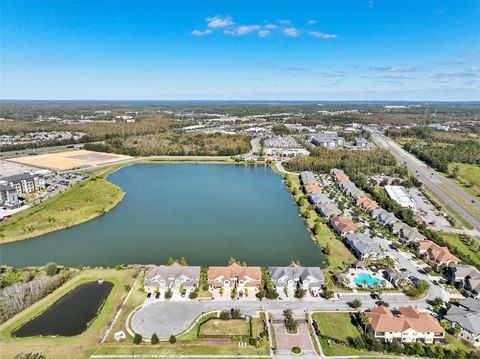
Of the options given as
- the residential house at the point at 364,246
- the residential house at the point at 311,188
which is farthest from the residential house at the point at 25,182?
the residential house at the point at 364,246

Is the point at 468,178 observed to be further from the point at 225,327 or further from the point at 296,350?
the point at 225,327

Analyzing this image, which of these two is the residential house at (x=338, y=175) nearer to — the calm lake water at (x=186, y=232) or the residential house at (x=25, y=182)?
the calm lake water at (x=186, y=232)

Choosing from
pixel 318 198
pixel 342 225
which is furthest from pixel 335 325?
pixel 318 198

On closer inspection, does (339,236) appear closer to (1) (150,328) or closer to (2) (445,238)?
(2) (445,238)

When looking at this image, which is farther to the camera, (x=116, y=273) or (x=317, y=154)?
(x=317, y=154)

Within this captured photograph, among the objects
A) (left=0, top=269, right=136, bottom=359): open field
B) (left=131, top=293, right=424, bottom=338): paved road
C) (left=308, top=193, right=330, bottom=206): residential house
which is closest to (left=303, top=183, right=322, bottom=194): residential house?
(left=308, top=193, right=330, bottom=206): residential house

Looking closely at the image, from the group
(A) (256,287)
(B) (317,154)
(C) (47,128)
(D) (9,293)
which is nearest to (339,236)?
(A) (256,287)

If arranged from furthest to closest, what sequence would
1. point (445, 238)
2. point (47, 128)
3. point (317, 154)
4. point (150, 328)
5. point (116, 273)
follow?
1. point (47, 128)
2. point (317, 154)
3. point (445, 238)
4. point (116, 273)
5. point (150, 328)
